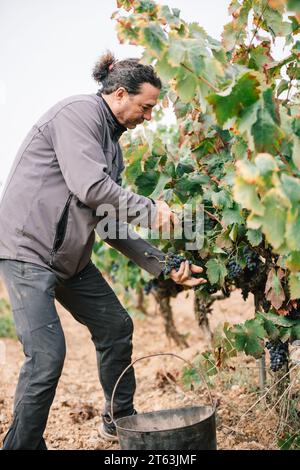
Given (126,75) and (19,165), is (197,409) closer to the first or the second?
(19,165)

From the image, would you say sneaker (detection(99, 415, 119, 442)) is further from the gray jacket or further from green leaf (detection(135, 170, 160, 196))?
green leaf (detection(135, 170, 160, 196))

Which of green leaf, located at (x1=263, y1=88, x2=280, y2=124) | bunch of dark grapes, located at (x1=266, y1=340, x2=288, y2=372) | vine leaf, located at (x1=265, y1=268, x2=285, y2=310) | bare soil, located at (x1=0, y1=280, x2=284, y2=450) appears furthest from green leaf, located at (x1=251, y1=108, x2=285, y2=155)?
bare soil, located at (x1=0, y1=280, x2=284, y2=450)

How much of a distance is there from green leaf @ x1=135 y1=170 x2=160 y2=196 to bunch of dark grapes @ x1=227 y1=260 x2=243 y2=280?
24.7 inches

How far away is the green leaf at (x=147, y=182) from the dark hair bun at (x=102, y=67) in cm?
61

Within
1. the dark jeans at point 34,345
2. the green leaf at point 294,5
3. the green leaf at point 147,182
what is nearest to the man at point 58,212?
the dark jeans at point 34,345

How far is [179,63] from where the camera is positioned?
82.9 inches

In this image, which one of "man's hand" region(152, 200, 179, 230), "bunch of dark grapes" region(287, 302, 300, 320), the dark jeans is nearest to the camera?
the dark jeans

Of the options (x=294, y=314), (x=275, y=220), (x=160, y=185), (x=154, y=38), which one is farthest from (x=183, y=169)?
(x=275, y=220)

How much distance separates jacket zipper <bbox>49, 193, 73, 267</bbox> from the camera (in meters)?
2.89

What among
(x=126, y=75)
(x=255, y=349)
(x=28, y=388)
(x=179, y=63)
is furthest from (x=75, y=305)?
(x=179, y=63)

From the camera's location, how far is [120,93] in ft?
10.2
